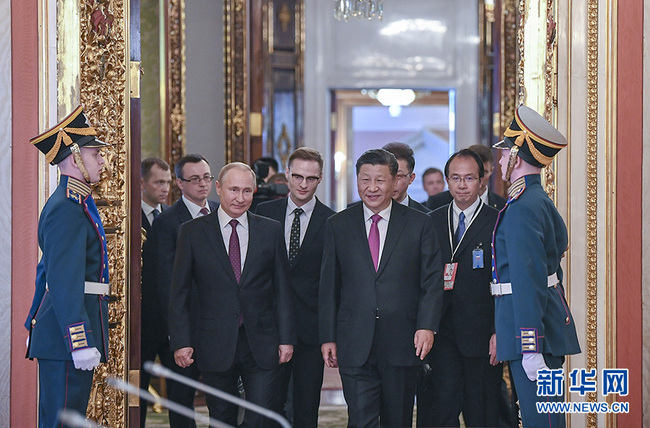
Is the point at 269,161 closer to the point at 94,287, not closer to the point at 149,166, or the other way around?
the point at 149,166

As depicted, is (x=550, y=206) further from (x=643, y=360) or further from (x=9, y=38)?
(x=9, y=38)

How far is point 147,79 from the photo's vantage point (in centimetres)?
762

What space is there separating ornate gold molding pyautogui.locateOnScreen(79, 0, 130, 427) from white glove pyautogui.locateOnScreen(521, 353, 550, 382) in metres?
2.00

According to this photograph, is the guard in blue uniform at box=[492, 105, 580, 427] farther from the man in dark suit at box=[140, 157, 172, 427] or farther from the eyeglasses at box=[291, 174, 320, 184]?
the man in dark suit at box=[140, 157, 172, 427]

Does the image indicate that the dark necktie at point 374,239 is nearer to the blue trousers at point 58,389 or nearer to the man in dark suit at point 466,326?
the man in dark suit at point 466,326

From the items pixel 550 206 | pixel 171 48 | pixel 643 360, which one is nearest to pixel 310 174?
pixel 550 206

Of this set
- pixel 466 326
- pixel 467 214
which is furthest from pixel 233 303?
pixel 467 214

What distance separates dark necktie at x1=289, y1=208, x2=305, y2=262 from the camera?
16.1 ft

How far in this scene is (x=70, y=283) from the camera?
12.2 ft

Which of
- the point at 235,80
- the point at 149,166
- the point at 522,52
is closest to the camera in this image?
the point at 522,52

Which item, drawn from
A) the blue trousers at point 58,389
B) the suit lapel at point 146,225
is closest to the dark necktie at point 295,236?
the suit lapel at point 146,225

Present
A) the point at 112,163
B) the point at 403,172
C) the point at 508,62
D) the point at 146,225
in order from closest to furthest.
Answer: the point at 112,163 < the point at 403,172 < the point at 146,225 < the point at 508,62

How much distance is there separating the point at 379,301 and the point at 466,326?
52 centimetres

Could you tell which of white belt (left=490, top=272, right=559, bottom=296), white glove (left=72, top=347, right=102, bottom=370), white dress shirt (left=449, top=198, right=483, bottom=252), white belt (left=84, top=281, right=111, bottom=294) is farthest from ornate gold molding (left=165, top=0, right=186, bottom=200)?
white belt (left=490, top=272, right=559, bottom=296)
